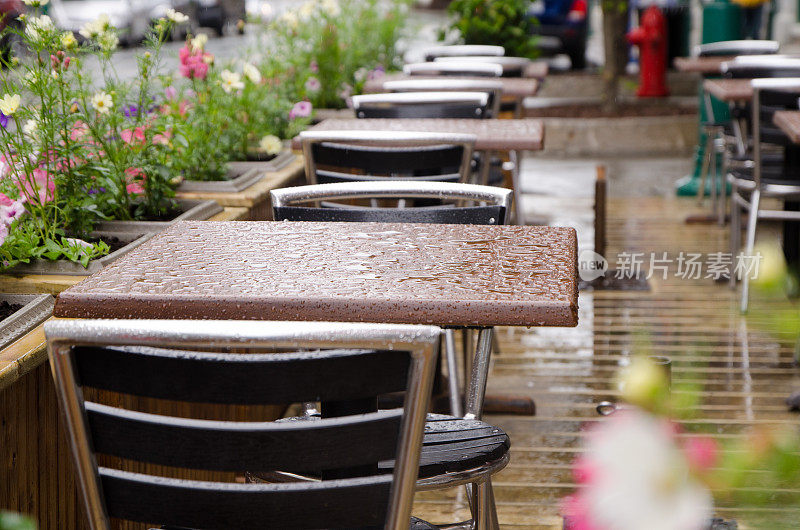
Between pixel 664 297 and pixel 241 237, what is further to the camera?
pixel 664 297

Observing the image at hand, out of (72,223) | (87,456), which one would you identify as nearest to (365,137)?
(72,223)

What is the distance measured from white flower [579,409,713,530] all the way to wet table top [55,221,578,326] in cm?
95

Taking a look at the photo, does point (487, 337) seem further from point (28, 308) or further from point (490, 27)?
point (490, 27)

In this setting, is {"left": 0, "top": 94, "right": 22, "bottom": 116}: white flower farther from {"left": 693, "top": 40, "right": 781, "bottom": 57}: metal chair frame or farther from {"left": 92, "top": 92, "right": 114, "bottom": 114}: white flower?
{"left": 693, "top": 40, "right": 781, "bottom": 57}: metal chair frame

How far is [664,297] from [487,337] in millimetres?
3150

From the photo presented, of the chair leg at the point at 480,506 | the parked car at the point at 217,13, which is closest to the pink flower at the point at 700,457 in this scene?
the chair leg at the point at 480,506

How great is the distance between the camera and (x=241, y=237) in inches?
71.9

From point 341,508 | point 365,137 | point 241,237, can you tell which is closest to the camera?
point 341,508

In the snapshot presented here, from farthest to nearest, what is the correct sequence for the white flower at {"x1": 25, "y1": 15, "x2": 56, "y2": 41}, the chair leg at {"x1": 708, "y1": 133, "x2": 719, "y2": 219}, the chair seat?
the chair leg at {"x1": 708, "y1": 133, "x2": 719, "y2": 219} < the white flower at {"x1": 25, "y1": 15, "x2": 56, "y2": 41} < the chair seat

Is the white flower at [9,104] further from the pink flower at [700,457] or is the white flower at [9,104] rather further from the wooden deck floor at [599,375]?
the pink flower at [700,457]

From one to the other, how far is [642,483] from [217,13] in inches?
910

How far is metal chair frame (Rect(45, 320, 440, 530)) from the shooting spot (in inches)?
42.4

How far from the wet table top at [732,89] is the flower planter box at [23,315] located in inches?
144

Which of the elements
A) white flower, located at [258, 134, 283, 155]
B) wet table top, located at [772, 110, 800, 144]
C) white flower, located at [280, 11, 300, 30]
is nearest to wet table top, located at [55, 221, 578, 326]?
wet table top, located at [772, 110, 800, 144]
